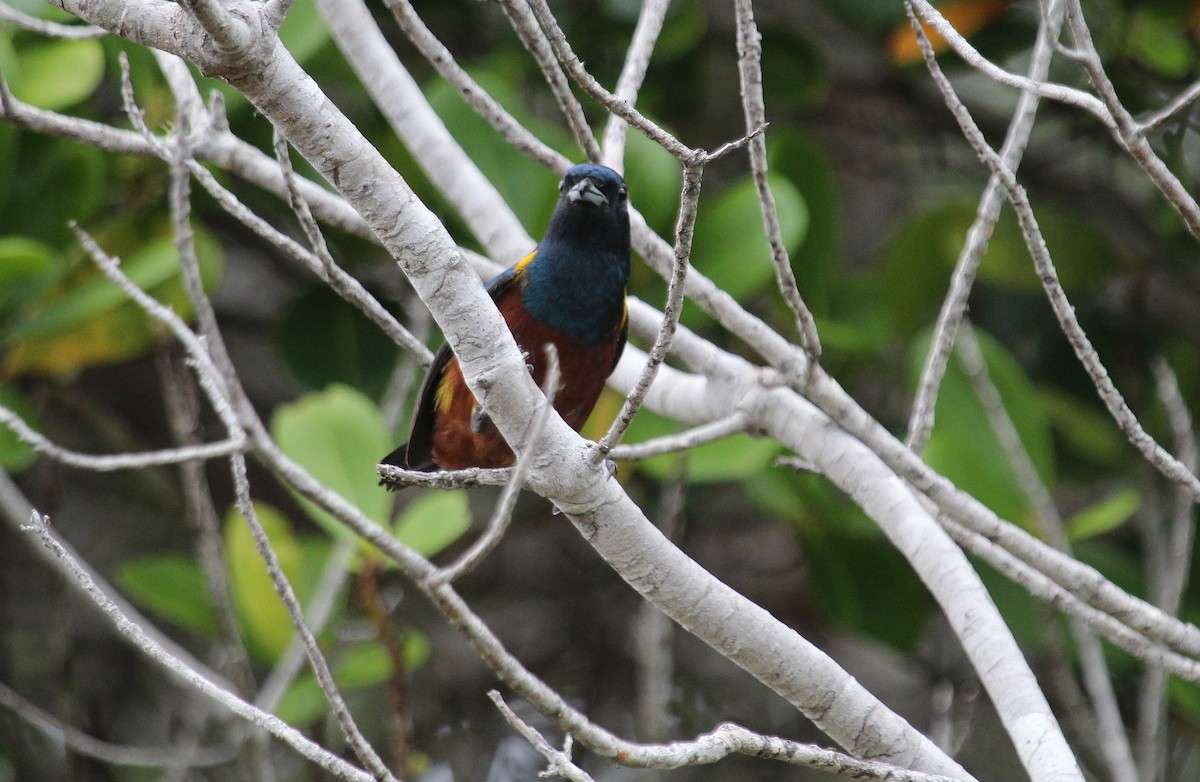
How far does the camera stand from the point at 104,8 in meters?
1.90

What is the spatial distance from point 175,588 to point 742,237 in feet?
7.25

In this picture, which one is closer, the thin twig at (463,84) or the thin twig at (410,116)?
the thin twig at (463,84)

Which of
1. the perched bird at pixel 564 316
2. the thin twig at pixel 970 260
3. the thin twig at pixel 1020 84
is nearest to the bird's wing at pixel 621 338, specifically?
the perched bird at pixel 564 316

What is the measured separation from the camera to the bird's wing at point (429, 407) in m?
3.57

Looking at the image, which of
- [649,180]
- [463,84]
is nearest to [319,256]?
[463,84]

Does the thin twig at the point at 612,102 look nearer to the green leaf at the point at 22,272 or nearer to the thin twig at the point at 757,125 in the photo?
A: the thin twig at the point at 757,125

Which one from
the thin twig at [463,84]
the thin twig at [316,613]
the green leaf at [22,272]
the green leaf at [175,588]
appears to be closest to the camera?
the thin twig at [463,84]

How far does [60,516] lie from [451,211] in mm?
Result: 2628

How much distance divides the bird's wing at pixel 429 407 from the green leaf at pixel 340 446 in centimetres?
15

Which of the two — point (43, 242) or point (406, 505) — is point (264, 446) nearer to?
point (43, 242)

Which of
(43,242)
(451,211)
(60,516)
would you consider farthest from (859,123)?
(60,516)

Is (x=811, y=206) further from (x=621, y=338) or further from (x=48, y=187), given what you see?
(x=48, y=187)

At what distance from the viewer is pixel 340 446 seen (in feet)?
12.3

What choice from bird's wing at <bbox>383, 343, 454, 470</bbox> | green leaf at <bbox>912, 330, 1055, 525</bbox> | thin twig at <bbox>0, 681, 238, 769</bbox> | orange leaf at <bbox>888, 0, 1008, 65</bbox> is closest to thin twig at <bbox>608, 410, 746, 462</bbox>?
bird's wing at <bbox>383, 343, 454, 470</bbox>
